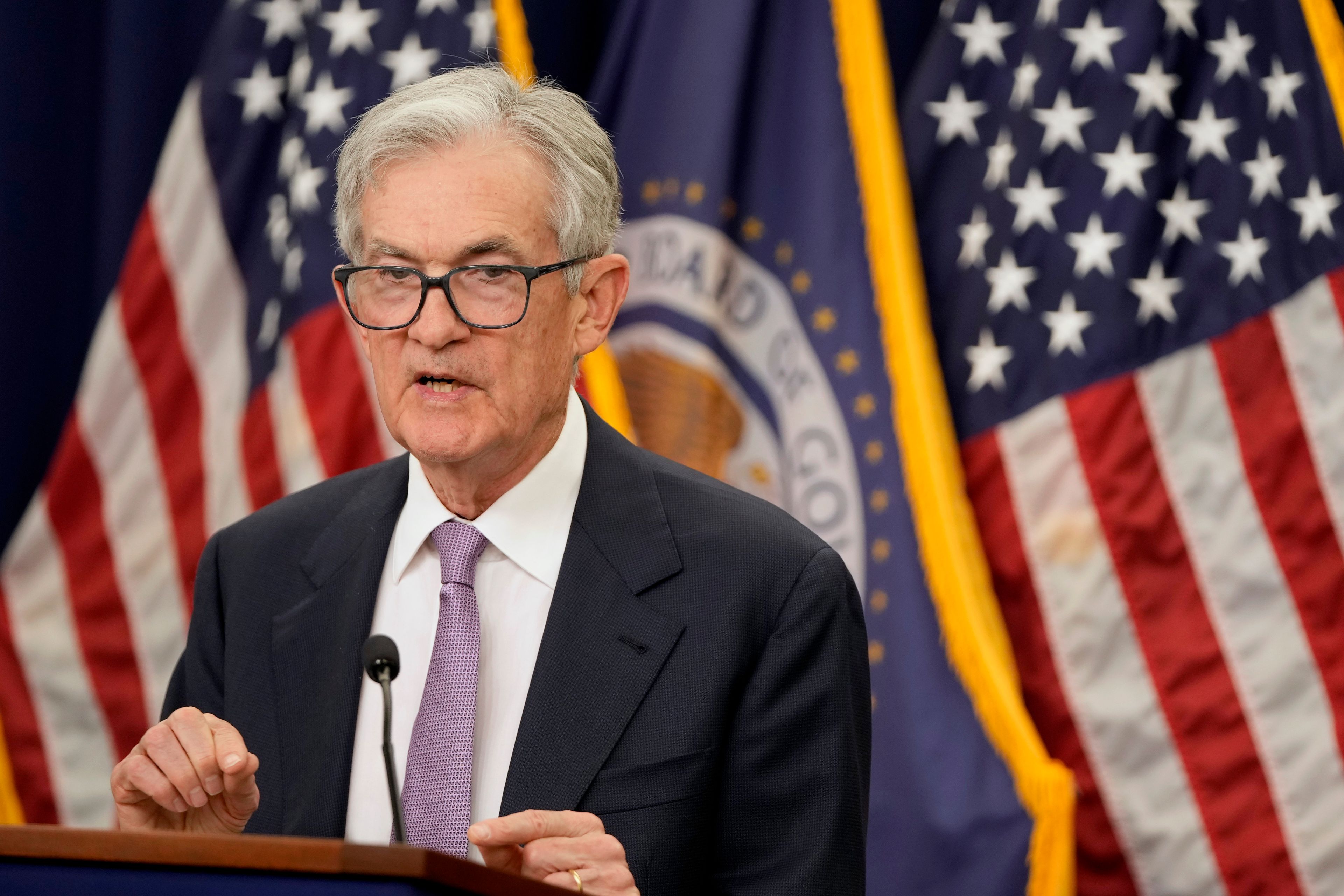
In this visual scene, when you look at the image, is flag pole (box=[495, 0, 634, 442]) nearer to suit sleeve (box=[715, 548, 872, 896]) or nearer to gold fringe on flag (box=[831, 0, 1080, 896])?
gold fringe on flag (box=[831, 0, 1080, 896])

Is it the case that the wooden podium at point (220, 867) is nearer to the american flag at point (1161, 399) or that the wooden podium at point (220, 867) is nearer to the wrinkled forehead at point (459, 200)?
the wrinkled forehead at point (459, 200)

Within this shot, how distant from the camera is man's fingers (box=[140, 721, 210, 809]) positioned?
1282mm

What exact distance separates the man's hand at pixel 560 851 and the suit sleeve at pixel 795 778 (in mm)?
235

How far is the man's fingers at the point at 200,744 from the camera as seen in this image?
4.17 ft

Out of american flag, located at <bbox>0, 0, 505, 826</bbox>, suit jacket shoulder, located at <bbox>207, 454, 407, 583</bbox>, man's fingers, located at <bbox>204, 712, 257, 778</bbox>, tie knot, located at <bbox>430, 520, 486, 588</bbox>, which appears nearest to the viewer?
man's fingers, located at <bbox>204, 712, 257, 778</bbox>

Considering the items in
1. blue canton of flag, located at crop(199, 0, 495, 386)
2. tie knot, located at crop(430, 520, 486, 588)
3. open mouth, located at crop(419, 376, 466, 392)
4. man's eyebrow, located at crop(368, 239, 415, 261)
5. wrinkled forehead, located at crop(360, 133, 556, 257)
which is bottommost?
tie knot, located at crop(430, 520, 486, 588)

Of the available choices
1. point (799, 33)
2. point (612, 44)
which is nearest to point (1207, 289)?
point (799, 33)

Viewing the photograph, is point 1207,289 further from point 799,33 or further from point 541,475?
point 541,475

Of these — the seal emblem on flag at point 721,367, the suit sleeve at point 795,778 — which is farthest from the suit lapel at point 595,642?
the seal emblem on flag at point 721,367

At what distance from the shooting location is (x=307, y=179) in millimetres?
3104

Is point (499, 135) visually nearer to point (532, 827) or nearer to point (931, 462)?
point (532, 827)

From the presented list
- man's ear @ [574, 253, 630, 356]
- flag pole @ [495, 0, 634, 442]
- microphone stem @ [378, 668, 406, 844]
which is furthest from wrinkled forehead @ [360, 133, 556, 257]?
flag pole @ [495, 0, 634, 442]

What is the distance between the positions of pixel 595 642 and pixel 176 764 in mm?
422

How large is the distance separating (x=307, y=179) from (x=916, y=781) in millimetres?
1794
